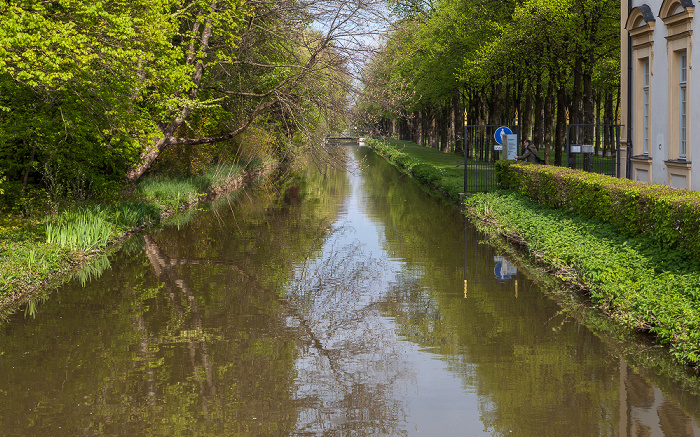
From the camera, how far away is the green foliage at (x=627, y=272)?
26.3ft

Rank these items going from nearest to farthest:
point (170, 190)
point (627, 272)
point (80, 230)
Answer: point (627, 272) < point (80, 230) < point (170, 190)

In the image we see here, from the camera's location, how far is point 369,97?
72.0ft

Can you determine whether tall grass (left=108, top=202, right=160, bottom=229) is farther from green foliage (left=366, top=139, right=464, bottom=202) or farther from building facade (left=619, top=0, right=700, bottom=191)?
building facade (left=619, top=0, right=700, bottom=191)

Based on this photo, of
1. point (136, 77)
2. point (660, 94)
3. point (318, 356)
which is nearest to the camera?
point (318, 356)

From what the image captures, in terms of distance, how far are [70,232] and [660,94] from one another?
548 inches

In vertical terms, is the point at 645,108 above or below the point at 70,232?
above

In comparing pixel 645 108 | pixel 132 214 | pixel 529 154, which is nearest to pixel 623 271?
pixel 645 108

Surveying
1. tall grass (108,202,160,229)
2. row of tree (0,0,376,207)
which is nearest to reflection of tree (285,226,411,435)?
row of tree (0,0,376,207)

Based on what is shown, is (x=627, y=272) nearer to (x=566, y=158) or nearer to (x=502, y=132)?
(x=502, y=132)

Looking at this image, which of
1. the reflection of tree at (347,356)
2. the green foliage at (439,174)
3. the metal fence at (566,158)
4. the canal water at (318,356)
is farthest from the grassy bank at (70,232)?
the metal fence at (566,158)

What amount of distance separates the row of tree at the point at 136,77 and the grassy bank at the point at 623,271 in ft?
27.3

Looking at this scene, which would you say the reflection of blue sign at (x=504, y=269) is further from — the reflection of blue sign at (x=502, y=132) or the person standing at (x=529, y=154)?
the reflection of blue sign at (x=502, y=132)

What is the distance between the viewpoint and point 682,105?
1767cm

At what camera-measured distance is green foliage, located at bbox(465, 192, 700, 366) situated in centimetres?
802
